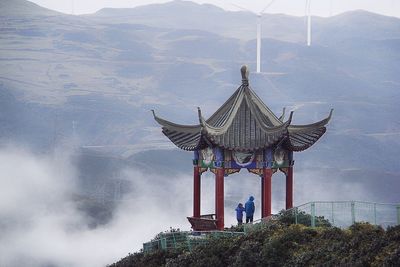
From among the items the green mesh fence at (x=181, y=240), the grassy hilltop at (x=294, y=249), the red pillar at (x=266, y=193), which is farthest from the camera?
the red pillar at (x=266, y=193)

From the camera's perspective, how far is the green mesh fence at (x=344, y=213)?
23875 millimetres

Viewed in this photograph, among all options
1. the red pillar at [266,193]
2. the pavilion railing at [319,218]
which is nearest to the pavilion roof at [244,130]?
the red pillar at [266,193]

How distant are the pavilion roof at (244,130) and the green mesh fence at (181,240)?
346cm

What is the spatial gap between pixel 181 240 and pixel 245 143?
13.9ft

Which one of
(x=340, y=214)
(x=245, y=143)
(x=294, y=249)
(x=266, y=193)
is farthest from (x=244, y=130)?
(x=294, y=249)

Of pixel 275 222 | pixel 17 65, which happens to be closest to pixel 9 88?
pixel 17 65

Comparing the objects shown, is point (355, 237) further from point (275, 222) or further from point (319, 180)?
point (319, 180)

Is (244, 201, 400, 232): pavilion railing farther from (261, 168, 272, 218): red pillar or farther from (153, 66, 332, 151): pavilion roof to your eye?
(153, 66, 332, 151): pavilion roof

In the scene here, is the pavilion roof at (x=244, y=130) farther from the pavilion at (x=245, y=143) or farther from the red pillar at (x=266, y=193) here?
the red pillar at (x=266, y=193)

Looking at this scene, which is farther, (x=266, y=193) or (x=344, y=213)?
(x=266, y=193)

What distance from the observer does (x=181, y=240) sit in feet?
96.7

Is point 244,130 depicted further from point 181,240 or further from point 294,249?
point 294,249

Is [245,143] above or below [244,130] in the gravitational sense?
below

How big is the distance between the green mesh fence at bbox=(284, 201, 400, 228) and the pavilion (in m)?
3.50
